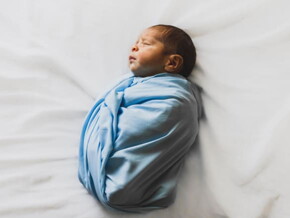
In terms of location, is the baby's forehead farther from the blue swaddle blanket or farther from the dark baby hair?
the blue swaddle blanket

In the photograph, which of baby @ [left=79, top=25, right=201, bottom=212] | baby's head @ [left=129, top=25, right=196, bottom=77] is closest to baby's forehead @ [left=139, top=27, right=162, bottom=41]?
baby's head @ [left=129, top=25, right=196, bottom=77]

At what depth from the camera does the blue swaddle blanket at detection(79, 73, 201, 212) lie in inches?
33.9

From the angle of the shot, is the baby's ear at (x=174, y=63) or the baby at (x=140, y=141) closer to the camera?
the baby at (x=140, y=141)

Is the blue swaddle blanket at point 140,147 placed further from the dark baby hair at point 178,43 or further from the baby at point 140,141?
the dark baby hair at point 178,43

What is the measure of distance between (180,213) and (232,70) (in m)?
0.39

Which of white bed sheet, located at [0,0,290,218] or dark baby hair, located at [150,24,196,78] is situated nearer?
white bed sheet, located at [0,0,290,218]

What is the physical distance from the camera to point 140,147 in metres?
0.87

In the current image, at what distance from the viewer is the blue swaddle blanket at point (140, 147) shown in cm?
86

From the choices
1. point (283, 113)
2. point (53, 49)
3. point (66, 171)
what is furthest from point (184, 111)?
point (53, 49)

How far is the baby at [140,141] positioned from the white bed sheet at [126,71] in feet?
0.17

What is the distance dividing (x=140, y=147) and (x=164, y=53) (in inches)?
11.9

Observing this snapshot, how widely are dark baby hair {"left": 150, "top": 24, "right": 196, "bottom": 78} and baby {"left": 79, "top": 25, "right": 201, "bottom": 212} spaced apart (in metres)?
0.07

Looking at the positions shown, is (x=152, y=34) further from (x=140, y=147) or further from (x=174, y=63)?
(x=140, y=147)

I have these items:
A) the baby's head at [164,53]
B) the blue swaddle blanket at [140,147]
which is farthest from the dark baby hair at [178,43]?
the blue swaddle blanket at [140,147]
